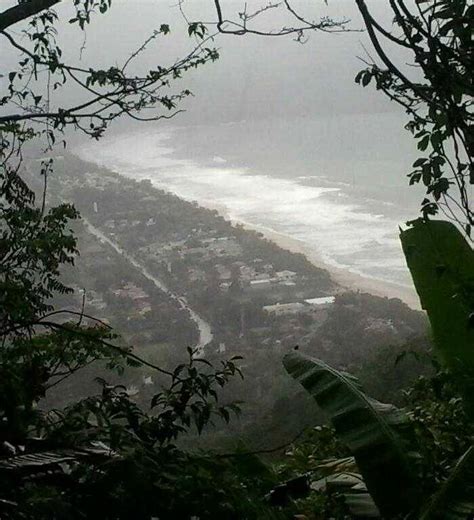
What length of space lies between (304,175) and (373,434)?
416 inches

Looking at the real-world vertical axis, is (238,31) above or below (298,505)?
above

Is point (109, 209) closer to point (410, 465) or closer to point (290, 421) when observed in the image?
point (290, 421)

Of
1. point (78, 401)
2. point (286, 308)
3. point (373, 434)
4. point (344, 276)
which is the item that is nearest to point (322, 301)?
point (286, 308)

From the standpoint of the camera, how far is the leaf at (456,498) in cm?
109

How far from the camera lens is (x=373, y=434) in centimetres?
125

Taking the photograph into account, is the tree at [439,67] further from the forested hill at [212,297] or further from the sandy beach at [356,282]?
the sandy beach at [356,282]

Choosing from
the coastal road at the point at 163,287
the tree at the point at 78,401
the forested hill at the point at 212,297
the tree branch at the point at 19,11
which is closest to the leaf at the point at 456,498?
the tree at the point at 78,401

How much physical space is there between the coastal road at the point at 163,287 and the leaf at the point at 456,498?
4203 mm

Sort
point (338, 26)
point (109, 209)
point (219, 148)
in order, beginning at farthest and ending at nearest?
point (219, 148) < point (109, 209) < point (338, 26)

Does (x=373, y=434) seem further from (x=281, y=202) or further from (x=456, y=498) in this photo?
(x=281, y=202)

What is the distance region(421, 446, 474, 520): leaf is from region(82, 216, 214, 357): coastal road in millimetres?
4203

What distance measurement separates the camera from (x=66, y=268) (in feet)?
18.4

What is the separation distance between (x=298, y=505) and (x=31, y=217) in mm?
1468

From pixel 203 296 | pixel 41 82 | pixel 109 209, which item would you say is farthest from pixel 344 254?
pixel 41 82
